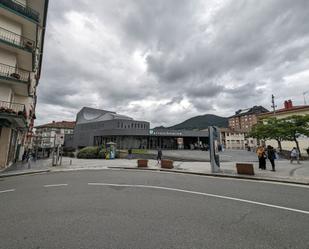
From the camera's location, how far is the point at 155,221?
418cm

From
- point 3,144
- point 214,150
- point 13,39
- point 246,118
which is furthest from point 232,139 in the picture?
point 13,39

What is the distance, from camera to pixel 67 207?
5223 millimetres

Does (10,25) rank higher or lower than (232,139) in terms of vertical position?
higher

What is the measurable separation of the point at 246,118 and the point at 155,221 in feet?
425

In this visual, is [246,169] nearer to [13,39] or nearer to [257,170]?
[257,170]

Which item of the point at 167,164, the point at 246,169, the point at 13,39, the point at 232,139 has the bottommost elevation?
the point at 167,164

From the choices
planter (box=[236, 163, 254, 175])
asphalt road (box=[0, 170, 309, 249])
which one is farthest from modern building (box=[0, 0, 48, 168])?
planter (box=[236, 163, 254, 175])

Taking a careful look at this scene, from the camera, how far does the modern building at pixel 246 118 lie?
111550 mm

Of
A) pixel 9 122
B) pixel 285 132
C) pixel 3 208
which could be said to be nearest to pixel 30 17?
pixel 9 122

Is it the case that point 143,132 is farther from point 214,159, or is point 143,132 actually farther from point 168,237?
point 168,237

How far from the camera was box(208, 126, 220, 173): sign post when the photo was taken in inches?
493

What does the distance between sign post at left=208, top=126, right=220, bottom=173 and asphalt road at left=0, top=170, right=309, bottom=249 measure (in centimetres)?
583

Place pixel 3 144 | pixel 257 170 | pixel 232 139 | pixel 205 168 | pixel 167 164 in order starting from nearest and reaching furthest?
pixel 257 170, pixel 205 168, pixel 167 164, pixel 3 144, pixel 232 139

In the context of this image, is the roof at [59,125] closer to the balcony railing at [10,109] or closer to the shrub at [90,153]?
the shrub at [90,153]
